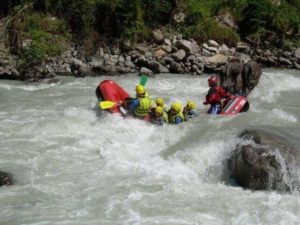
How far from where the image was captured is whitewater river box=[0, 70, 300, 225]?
6.53 meters

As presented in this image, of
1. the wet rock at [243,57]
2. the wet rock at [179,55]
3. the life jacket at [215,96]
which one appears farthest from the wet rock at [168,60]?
the life jacket at [215,96]

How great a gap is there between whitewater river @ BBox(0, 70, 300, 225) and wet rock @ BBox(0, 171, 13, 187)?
3.7 inches

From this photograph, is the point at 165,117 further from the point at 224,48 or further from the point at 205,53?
the point at 224,48

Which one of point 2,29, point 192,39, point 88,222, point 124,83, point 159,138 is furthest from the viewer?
point 192,39

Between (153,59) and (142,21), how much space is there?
2.05 m

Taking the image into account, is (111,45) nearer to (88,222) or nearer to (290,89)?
(290,89)

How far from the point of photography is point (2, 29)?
15188mm

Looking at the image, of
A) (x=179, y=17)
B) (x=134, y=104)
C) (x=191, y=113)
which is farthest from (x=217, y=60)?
(x=134, y=104)

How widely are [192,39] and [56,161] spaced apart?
979 cm

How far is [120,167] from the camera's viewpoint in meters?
8.03

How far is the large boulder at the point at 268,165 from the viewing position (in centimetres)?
721

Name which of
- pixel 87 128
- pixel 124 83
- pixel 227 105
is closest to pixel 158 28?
A: pixel 124 83

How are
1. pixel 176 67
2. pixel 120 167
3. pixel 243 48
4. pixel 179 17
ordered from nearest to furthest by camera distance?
pixel 120 167 → pixel 176 67 → pixel 243 48 → pixel 179 17

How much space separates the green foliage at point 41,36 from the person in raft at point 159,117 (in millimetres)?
5632
